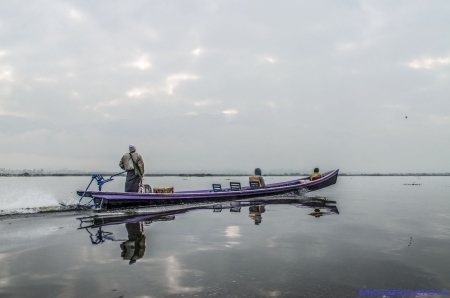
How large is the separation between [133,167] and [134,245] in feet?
26.3

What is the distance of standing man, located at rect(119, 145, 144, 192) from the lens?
53.0 ft

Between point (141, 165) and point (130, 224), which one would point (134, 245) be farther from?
point (141, 165)

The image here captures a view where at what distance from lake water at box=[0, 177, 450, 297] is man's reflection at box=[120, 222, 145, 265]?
30 millimetres

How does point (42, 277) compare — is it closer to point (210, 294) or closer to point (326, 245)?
point (210, 294)

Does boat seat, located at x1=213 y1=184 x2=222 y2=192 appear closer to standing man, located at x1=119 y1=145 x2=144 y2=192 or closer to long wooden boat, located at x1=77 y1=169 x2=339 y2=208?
long wooden boat, located at x1=77 y1=169 x2=339 y2=208

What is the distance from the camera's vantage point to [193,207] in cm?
1889

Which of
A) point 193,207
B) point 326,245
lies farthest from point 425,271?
point 193,207

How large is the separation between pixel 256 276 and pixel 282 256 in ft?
5.92

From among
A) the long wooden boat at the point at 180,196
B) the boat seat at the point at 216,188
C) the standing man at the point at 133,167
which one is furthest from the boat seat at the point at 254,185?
the standing man at the point at 133,167

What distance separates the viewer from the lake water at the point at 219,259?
224 inches

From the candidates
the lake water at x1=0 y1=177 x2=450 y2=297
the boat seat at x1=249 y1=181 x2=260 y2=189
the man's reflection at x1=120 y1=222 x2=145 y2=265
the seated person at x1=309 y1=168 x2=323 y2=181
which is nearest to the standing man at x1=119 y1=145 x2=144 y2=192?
the lake water at x1=0 y1=177 x2=450 y2=297

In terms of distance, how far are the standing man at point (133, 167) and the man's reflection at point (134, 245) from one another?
5.08 meters

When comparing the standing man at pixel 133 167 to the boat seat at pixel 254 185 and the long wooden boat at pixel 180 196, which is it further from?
the boat seat at pixel 254 185

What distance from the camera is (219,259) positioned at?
298 inches
